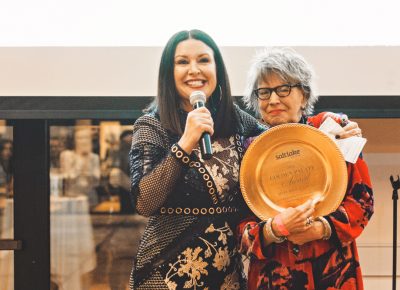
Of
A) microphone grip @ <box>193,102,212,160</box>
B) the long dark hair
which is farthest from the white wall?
microphone grip @ <box>193,102,212,160</box>

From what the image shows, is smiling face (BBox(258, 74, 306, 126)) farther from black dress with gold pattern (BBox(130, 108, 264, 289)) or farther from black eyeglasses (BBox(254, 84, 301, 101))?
black dress with gold pattern (BBox(130, 108, 264, 289))

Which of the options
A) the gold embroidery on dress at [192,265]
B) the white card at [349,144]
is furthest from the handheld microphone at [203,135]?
the white card at [349,144]

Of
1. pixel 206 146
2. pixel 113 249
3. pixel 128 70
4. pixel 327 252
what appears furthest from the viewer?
pixel 113 249

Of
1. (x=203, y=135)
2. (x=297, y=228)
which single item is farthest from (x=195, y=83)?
(x=297, y=228)

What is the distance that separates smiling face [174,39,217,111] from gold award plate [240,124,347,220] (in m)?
0.23

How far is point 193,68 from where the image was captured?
1.37 metres

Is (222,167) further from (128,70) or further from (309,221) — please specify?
(128,70)

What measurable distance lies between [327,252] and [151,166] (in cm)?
55

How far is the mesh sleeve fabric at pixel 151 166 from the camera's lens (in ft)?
4.09

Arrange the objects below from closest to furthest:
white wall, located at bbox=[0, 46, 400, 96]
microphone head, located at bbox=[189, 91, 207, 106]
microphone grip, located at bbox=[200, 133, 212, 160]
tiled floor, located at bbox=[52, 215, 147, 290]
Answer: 1. microphone grip, located at bbox=[200, 133, 212, 160]
2. microphone head, located at bbox=[189, 91, 207, 106]
3. white wall, located at bbox=[0, 46, 400, 96]
4. tiled floor, located at bbox=[52, 215, 147, 290]

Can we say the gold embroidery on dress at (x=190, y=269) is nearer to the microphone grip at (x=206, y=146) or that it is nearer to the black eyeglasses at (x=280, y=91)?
the microphone grip at (x=206, y=146)

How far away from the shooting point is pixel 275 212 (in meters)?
1.35

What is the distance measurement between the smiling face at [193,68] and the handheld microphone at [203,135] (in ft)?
0.16

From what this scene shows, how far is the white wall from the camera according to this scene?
2.20 m
